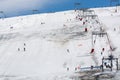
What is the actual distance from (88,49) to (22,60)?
39.5 feet

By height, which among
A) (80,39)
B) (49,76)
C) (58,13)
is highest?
(58,13)

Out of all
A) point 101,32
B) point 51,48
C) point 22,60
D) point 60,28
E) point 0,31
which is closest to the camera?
point 22,60

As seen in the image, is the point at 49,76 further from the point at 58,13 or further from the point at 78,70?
the point at 58,13

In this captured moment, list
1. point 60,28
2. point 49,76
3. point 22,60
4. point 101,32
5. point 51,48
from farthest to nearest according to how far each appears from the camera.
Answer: point 60,28 < point 101,32 < point 51,48 < point 22,60 < point 49,76

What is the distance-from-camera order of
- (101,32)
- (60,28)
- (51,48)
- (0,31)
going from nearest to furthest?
(51,48), (101,32), (60,28), (0,31)

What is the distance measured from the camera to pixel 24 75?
58656 millimetres

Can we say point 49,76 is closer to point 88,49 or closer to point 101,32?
point 88,49

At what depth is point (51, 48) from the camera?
74.8 metres

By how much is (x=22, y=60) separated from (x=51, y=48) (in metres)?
8.34

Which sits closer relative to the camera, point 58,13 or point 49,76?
point 49,76

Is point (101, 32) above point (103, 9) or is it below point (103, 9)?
below

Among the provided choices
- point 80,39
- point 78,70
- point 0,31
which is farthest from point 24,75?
point 0,31

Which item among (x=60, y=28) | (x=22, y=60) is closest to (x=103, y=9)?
(x=60, y=28)

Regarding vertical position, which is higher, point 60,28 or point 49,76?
point 60,28
